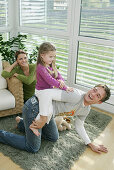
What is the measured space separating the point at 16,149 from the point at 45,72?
84 cm

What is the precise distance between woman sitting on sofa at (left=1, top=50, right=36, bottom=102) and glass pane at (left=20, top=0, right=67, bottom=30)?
0.98m

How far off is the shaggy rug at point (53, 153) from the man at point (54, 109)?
0.07 meters

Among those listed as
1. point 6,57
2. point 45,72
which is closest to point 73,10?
point 6,57

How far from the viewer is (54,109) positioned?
191 cm

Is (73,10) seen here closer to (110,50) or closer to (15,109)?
(110,50)

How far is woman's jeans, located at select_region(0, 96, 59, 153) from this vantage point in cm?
197

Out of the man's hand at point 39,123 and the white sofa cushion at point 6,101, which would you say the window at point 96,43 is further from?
the man's hand at point 39,123

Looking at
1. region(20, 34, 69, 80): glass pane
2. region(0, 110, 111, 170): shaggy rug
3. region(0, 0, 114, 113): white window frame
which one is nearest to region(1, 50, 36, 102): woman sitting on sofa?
region(0, 110, 111, 170): shaggy rug

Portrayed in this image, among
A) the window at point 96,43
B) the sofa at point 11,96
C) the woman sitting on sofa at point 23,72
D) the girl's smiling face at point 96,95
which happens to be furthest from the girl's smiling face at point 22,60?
the girl's smiling face at point 96,95

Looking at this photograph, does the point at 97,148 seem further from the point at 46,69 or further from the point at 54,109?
the point at 46,69

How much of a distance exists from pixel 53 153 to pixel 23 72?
1164 mm

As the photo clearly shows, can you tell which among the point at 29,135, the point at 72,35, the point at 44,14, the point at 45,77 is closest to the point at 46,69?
the point at 45,77

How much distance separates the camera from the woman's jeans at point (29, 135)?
1973mm

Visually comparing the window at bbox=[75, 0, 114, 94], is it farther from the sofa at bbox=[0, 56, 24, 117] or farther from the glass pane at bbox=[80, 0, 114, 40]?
the sofa at bbox=[0, 56, 24, 117]
